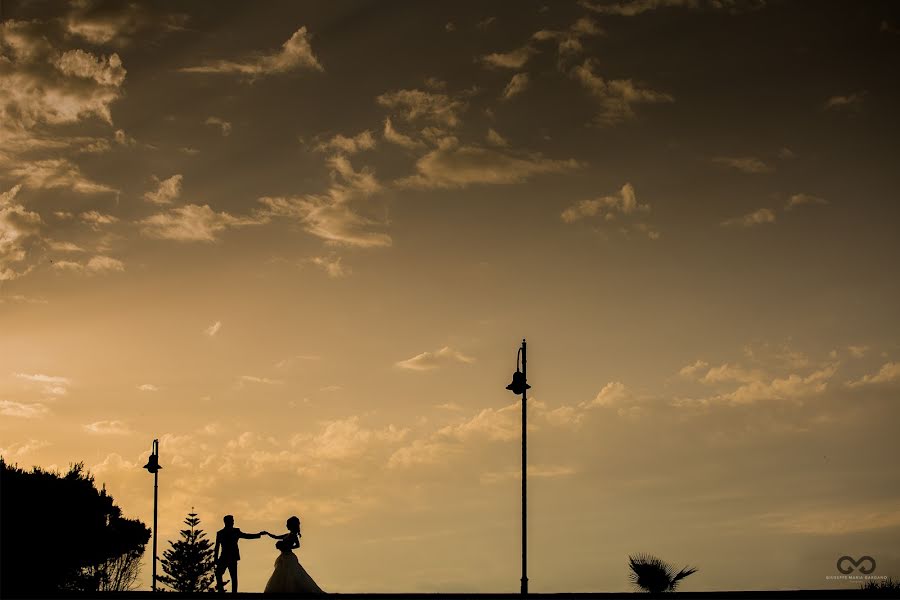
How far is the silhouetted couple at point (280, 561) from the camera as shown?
27.1m

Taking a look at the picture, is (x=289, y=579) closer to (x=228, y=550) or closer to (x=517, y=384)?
(x=228, y=550)

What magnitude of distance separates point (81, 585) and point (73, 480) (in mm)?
5386

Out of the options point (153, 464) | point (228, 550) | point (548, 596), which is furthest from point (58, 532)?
point (548, 596)

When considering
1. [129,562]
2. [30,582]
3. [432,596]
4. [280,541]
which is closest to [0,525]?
[30,582]

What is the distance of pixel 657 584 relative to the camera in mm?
28969

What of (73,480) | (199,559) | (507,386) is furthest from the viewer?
(199,559)

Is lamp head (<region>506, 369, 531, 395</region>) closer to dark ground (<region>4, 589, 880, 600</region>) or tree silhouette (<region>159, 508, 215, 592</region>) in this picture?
dark ground (<region>4, 589, 880, 600</region>)

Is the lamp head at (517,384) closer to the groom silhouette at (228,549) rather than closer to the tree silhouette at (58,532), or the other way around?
the groom silhouette at (228,549)

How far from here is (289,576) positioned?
27.2 m

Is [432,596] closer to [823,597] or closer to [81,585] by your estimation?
[823,597]

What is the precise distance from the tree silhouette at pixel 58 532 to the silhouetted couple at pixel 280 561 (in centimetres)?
2229

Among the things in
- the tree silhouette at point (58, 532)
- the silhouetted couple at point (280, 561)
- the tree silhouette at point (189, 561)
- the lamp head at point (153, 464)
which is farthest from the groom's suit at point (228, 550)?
the tree silhouette at point (189, 561)

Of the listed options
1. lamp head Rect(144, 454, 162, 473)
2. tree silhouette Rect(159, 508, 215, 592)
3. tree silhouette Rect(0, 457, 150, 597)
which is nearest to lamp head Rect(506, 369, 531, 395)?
lamp head Rect(144, 454, 162, 473)

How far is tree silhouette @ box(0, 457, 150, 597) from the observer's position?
5078 cm
